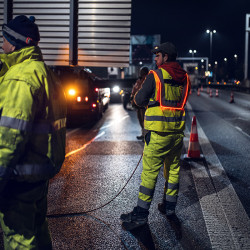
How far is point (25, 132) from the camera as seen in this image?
2.08m

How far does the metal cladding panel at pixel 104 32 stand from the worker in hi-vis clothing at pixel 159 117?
384 centimetres

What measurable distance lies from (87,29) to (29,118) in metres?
5.84

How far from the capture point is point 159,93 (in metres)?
3.73

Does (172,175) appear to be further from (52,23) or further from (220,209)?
(52,23)

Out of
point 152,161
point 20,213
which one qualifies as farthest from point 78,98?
point 20,213

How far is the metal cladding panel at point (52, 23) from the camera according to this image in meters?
7.54

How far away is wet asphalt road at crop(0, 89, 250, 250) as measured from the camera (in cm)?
349

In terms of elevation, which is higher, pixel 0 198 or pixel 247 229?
pixel 0 198

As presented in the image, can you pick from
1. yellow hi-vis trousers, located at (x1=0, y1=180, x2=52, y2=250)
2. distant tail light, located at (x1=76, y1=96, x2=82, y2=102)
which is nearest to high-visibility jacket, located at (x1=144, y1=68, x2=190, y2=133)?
yellow hi-vis trousers, located at (x1=0, y1=180, x2=52, y2=250)

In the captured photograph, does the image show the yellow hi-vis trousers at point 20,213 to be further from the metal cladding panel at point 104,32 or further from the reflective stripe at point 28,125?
the metal cladding panel at point 104,32

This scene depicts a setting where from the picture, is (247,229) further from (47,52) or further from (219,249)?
(47,52)

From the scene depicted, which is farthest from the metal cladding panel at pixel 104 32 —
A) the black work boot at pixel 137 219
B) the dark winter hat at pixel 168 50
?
the black work boot at pixel 137 219

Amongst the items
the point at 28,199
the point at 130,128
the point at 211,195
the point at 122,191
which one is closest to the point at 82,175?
the point at 122,191

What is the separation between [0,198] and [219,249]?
2098mm
